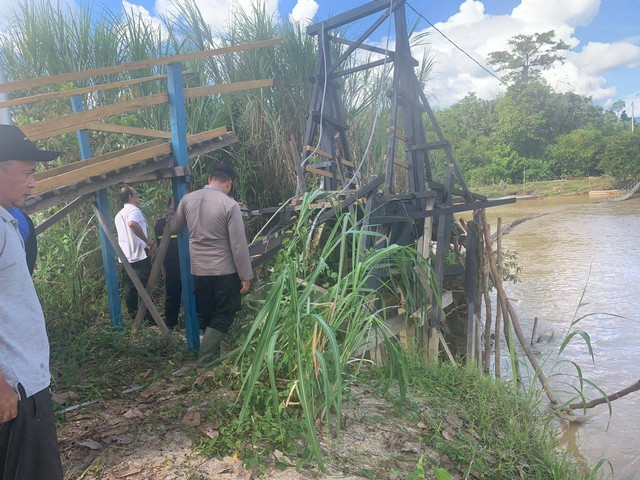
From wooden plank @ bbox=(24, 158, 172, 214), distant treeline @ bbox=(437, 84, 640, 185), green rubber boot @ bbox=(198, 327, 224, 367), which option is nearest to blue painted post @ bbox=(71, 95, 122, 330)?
wooden plank @ bbox=(24, 158, 172, 214)

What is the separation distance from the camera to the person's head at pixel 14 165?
1.72 m

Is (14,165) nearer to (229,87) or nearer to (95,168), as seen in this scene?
(95,168)

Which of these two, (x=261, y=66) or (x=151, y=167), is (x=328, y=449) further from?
(x=261, y=66)

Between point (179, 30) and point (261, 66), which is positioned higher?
point (179, 30)

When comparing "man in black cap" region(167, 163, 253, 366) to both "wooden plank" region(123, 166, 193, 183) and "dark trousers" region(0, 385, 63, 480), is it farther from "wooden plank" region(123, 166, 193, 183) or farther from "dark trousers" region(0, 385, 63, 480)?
"dark trousers" region(0, 385, 63, 480)

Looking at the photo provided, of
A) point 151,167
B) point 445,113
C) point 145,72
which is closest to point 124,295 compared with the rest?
point 151,167

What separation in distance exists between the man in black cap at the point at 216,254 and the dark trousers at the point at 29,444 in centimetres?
180

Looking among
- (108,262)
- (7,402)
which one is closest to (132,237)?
(108,262)

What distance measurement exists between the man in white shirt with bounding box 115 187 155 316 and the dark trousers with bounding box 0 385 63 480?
Answer: 131 inches

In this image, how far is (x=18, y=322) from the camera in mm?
1587

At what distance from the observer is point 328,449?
2520 mm

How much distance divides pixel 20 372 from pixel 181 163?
7.72ft

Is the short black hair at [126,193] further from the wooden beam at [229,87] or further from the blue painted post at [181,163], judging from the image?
the wooden beam at [229,87]

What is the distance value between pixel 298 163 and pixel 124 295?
262 cm
